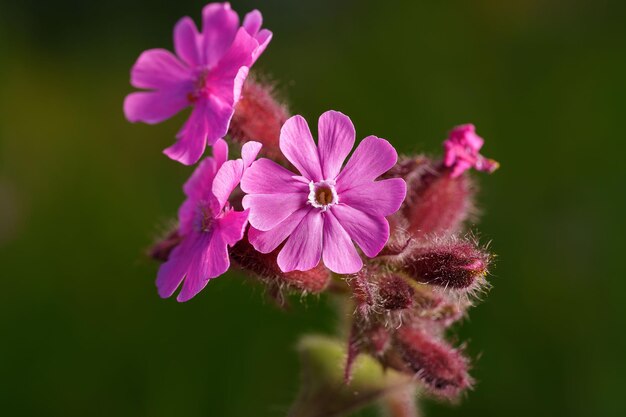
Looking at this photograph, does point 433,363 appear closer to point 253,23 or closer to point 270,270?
point 270,270

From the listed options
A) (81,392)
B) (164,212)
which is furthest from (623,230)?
(81,392)

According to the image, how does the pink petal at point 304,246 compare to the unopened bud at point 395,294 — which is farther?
the unopened bud at point 395,294

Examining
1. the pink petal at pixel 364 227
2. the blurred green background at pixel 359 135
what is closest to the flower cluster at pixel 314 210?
the pink petal at pixel 364 227

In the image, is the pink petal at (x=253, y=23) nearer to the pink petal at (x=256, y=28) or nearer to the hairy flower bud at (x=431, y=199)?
the pink petal at (x=256, y=28)

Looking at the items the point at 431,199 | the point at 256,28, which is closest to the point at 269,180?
the point at 256,28

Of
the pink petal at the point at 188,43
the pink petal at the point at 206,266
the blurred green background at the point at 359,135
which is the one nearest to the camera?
the pink petal at the point at 206,266

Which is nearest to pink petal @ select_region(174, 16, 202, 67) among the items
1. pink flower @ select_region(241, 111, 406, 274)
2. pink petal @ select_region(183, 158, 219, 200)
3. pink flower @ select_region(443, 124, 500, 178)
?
pink petal @ select_region(183, 158, 219, 200)

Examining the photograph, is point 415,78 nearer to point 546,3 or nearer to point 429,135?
point 429,135

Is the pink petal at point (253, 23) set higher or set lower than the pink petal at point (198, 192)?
higher
